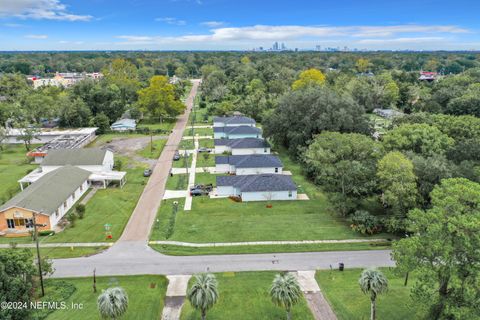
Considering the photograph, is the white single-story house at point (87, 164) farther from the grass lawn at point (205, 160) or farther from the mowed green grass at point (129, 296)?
the mowed green grass at point (129, 296)

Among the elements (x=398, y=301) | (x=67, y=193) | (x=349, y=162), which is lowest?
(x=398, y=301)

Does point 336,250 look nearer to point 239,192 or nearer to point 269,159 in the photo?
point 239,192

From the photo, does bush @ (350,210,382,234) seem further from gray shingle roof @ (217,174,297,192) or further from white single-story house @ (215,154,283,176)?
white single-story house @ (215,154,283,176)

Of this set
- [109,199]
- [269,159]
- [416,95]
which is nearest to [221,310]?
[109,199]

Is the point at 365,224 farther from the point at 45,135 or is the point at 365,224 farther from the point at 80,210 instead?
the point at 45,135

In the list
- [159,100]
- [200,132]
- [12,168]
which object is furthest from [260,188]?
[159,100]

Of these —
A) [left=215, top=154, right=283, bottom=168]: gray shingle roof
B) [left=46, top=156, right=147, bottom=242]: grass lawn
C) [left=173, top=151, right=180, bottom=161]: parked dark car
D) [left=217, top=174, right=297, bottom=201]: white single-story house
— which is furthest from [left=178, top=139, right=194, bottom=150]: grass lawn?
[left=217, top=174, right=297, bottom=201]: white single-story house
